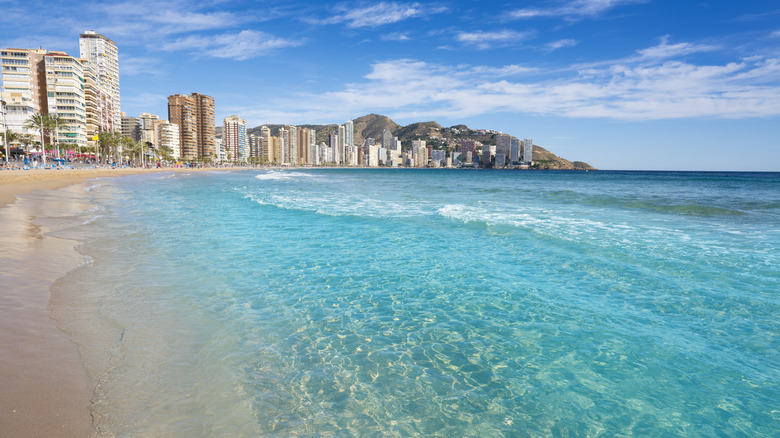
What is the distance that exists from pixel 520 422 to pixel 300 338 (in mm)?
3279

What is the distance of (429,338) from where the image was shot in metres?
6.16

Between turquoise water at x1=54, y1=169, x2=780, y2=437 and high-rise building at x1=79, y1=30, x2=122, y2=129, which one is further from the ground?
high-rise building at x1=79, y1=30, x2=122, y2=129

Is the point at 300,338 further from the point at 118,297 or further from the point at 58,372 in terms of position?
the point at 118,297

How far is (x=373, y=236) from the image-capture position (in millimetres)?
14445

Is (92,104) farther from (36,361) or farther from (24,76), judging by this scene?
(36,361)

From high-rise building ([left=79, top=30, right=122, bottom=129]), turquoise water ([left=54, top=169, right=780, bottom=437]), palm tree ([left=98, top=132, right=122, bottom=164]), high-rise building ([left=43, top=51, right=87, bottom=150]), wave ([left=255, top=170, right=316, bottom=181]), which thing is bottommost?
turquoise water ([left=54, top=169, right=780, bottom=437])

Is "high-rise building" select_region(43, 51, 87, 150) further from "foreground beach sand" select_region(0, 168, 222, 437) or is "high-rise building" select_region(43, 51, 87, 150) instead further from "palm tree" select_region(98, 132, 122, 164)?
"foreground beach sand" select_region(0, 168, 222, 437)

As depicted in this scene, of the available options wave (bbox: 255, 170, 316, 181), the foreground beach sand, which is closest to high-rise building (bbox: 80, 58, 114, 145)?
wave (bbox: 255, 170, 316, 181)

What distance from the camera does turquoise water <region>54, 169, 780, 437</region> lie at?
14.0 ft

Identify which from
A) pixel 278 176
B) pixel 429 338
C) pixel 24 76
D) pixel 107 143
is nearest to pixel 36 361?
pixel 429 338

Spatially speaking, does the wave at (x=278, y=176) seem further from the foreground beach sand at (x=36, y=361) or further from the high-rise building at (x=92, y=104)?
the foreground beach sand at (x=36, y=361)

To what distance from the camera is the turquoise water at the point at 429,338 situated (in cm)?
426

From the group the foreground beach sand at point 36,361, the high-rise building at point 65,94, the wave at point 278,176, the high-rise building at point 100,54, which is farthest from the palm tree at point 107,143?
the foreground beach sand at point 36,361

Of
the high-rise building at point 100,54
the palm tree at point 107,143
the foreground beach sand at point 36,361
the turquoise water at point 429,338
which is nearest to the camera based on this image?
the foreground beach sand at point 36,361
